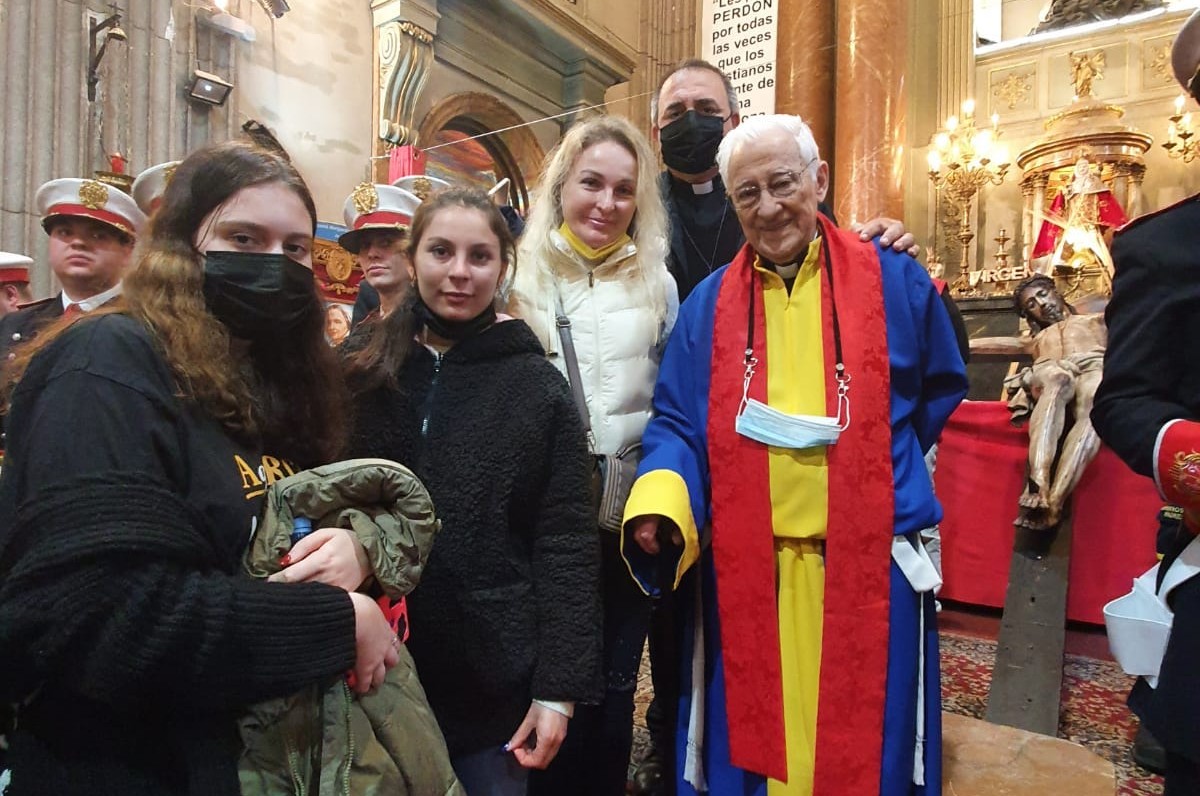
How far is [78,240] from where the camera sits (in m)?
2.59

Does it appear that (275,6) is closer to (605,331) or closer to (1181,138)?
A: (605,331)

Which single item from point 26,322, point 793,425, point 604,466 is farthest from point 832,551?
point 26,322

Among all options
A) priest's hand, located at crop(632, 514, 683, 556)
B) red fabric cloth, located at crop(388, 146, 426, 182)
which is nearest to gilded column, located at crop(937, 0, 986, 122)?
red fabric cloth, located at crop(388, 146, 426, 182)

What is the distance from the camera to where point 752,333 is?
5.72 feet

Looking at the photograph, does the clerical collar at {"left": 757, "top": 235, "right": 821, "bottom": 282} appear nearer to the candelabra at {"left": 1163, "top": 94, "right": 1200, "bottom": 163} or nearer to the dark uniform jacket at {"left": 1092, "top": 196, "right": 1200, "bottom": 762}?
the dark uniform jacket at {"left": 1092, "top": 196, "right": 1200, "bottom": 762}

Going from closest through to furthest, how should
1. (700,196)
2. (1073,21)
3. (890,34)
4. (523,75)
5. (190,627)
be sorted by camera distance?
1. (190,627)
2. (700,196)
3. (890,34)
4. (523,75)
5. (1073,21)

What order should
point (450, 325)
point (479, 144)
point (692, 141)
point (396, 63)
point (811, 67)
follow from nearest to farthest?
point (450, 325)
point (692, 141)
point (396, 63)
point (811, 67)
point (479, 144)

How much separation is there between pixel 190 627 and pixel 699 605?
121 centimetres

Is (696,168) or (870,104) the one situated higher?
(870,104)

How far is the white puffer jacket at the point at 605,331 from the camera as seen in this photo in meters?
1.78

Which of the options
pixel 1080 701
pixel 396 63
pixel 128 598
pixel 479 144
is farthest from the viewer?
pixel 479 144

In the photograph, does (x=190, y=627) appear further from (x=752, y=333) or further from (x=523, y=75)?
(x=523, y=75)

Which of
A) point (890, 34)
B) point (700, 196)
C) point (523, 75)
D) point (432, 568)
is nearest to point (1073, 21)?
point (890, 34)

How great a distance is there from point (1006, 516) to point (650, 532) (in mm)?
2944
